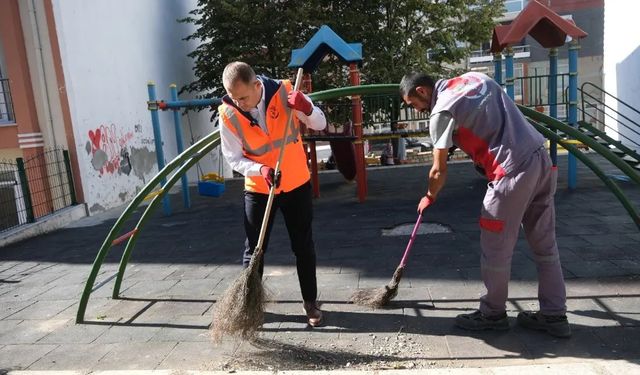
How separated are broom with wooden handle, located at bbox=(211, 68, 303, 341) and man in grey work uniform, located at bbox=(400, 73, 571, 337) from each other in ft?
3.13

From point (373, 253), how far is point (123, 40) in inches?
323

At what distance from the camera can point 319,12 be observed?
13289 mm

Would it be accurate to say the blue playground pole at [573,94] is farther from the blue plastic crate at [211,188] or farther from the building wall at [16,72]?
the building wall at [16,72]

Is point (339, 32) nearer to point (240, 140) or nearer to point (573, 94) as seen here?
point (573, 94)

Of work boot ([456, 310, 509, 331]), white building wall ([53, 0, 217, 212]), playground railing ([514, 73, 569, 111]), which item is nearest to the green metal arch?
work boot ([456, 310, 509, 331])

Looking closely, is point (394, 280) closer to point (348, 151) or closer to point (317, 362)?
point (317, 362)

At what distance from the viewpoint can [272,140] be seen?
317cm

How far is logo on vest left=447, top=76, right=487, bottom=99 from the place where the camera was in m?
2.72

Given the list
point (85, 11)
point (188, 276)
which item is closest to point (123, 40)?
point (85, 11)

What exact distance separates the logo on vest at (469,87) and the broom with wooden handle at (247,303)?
3.30 ft

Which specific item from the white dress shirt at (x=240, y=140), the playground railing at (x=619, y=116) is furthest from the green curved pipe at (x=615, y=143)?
the white dress shirt at (x=240, y=140)

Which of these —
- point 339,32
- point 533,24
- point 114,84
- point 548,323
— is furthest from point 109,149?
point 548,323

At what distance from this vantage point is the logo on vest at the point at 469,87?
2.72 m

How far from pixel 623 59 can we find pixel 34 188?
11732 mm
